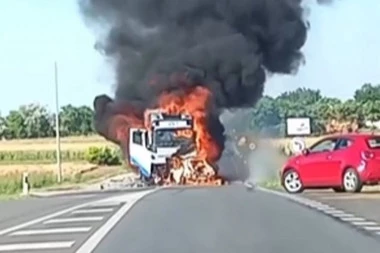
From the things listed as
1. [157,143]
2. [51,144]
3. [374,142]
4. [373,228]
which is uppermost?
[51,144]

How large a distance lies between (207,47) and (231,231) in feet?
152

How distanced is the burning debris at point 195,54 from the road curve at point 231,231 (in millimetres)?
37155

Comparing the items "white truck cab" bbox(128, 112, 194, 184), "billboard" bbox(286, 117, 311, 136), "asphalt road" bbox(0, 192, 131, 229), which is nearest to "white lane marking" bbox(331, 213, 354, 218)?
"asphalt road" bbox(0, 192, 131, 229)

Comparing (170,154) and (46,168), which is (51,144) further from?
(170,154)

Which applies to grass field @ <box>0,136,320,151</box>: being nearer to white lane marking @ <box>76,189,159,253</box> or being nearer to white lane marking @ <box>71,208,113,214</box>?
white lane marking @ <box>71,208,113,214</box>

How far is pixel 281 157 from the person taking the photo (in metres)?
45.0

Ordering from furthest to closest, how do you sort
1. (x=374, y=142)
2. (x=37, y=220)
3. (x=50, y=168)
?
(x=50, y=168)
(x=374, y=142)
(x=37, y=220)

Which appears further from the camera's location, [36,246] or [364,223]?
[364,223]

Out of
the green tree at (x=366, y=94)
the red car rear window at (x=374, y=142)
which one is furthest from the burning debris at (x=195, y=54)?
the red car rear window at (x=374, y=142)

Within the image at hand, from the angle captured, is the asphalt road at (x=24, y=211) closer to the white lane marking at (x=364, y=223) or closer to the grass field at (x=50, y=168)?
the white lane marking at (x=364, y=223)

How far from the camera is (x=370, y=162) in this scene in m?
29.2

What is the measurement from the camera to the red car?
96.1 feet

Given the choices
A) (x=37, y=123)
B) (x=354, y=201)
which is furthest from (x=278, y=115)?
(x=354, y=201)

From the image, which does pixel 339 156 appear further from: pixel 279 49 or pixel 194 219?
pixel 279 49
